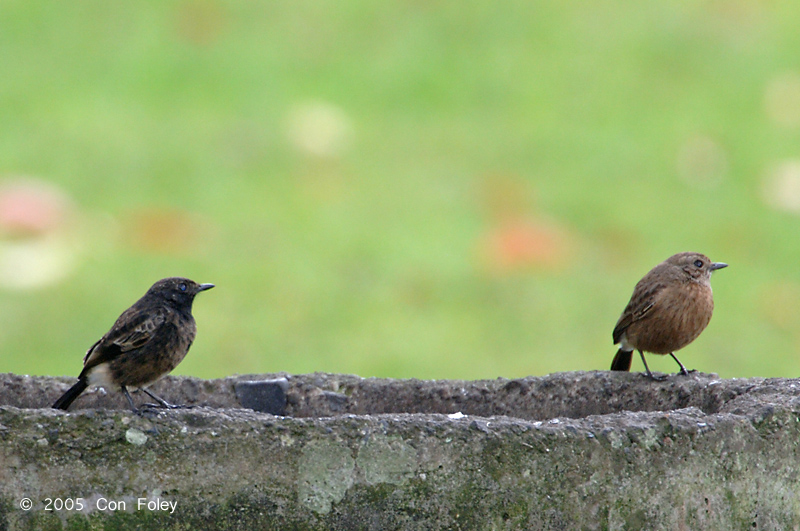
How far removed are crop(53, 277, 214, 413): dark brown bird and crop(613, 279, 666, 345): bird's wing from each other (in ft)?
6.88

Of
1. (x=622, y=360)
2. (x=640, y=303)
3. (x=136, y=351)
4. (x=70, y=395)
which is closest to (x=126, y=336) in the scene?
(x=136, y=351)

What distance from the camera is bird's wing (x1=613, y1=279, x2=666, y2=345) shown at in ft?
15.1

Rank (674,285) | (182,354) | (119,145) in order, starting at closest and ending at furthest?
(182,354)
(674,285)
(119,145)

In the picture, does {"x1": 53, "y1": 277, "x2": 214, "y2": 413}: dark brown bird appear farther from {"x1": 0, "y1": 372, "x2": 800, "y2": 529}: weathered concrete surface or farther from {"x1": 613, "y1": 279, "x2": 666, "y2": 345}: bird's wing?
{"x1": 613, "y1": 279, "x2": 666, "y2": 345}: bird's wing

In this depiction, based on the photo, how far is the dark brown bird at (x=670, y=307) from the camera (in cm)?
456

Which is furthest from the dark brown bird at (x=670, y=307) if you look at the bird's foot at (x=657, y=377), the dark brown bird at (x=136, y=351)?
the dark brown bird at (x=136, y=351)

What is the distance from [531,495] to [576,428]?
0.26 metres

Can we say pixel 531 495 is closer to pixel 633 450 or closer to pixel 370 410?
pixel 633 450

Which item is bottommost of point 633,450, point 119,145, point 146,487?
point 146,487

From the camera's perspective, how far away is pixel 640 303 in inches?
183

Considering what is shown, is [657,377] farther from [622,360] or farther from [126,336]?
[126,336]

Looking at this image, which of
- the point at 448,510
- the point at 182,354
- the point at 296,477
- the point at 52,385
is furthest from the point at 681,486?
the point at 52,385

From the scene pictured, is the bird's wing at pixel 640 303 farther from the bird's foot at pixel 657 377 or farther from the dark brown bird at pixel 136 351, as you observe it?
the dark brown bird at pixel 136 351

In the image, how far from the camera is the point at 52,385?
13.9 ft
